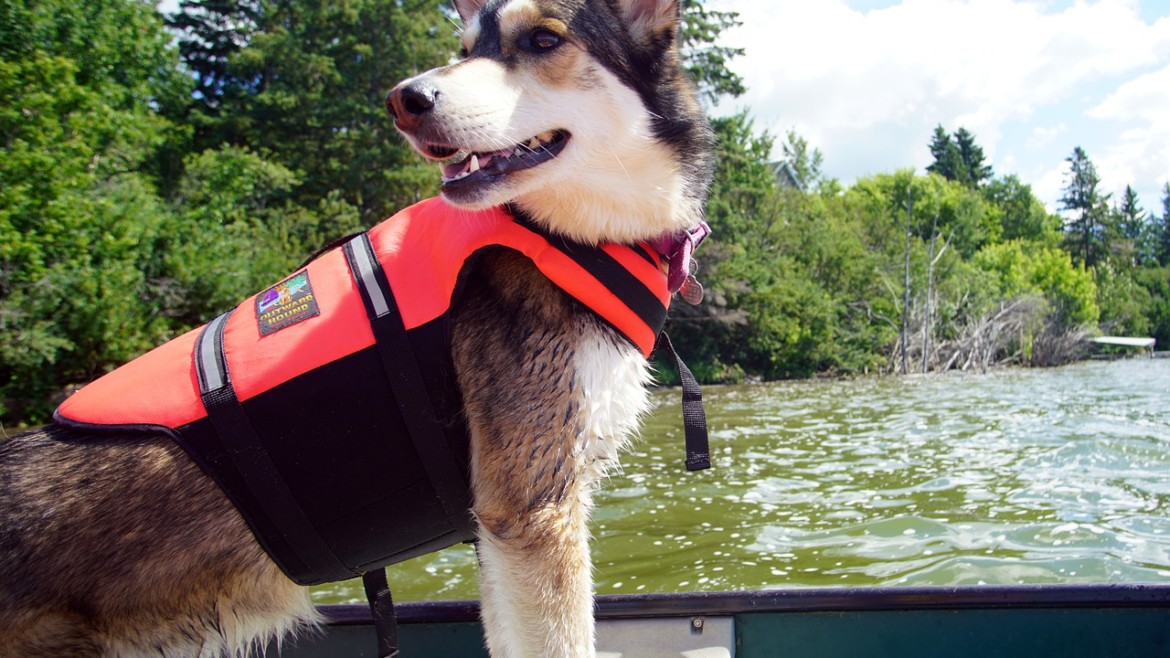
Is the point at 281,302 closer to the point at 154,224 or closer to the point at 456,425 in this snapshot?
the point at 456,425

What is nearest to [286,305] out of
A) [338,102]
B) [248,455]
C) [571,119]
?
[248,455]

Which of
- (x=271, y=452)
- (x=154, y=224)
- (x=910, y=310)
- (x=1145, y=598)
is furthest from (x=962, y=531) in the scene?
(x=910, y=310)

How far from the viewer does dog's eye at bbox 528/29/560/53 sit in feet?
8.32

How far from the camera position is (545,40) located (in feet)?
8.32

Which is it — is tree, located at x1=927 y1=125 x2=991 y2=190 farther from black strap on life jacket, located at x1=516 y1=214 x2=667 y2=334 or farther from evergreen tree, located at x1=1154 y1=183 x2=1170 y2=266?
black strap on life jacket, located at x1=516 y1=214 x2=667 y2=334

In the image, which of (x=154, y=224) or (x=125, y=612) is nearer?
(x=125, y=612)

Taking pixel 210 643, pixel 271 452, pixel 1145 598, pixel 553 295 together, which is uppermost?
pixel 553 295

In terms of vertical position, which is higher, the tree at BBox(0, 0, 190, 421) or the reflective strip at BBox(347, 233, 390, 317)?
the tree at BBox(0, 0, 190, 421)

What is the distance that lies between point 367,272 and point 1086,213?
108 m

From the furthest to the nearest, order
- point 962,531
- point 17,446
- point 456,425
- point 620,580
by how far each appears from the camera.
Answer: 1. point 962,531
2. point 620,580
3. point 456,425
4. point 17,446

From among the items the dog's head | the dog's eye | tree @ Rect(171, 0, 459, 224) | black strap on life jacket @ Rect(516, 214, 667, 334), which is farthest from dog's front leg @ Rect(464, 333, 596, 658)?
tree @ Rect(171, 0, 459, 224)

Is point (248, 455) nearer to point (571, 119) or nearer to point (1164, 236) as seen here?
point (571, 119)

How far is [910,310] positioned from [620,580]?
43904mm

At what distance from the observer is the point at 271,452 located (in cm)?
214
